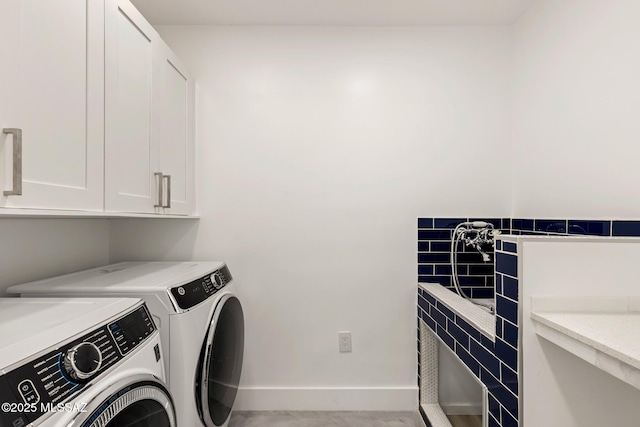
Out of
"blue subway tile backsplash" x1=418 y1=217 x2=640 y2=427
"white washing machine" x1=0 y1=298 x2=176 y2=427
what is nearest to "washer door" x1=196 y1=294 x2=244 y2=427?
"white washing machine" x1=0 y1=298 x2=176 y2=427

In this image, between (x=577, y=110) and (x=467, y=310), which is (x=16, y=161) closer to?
(x=467, y=310)

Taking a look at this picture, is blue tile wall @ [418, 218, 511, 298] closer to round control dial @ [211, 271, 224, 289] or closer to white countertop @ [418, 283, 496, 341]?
white countertop @ [418, 283, 496, 341]

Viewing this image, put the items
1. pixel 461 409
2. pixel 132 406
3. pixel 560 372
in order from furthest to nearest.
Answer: pixel 461 409
pixel 560 372
pixel 132 406

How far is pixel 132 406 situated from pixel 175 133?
140cm

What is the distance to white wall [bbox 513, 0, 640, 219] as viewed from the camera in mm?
1462

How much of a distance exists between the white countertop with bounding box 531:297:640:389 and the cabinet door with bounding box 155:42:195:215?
1.62 m

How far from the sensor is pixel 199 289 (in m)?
1.57

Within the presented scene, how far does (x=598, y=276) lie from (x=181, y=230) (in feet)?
6.75

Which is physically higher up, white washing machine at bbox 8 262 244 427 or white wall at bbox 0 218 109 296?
white wall at bbox 0 218 109 296

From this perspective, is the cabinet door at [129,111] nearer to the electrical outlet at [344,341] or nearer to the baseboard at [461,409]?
the electrical outlet at [344,341]

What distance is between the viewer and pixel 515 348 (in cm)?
119

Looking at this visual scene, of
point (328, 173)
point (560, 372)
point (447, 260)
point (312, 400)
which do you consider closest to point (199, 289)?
point (328, 173)

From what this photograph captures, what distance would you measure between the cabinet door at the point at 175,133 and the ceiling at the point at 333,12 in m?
0.36

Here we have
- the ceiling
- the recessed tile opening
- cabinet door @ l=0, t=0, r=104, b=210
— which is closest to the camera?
cabinet door @ l=0, t=0, r=104, b=210
